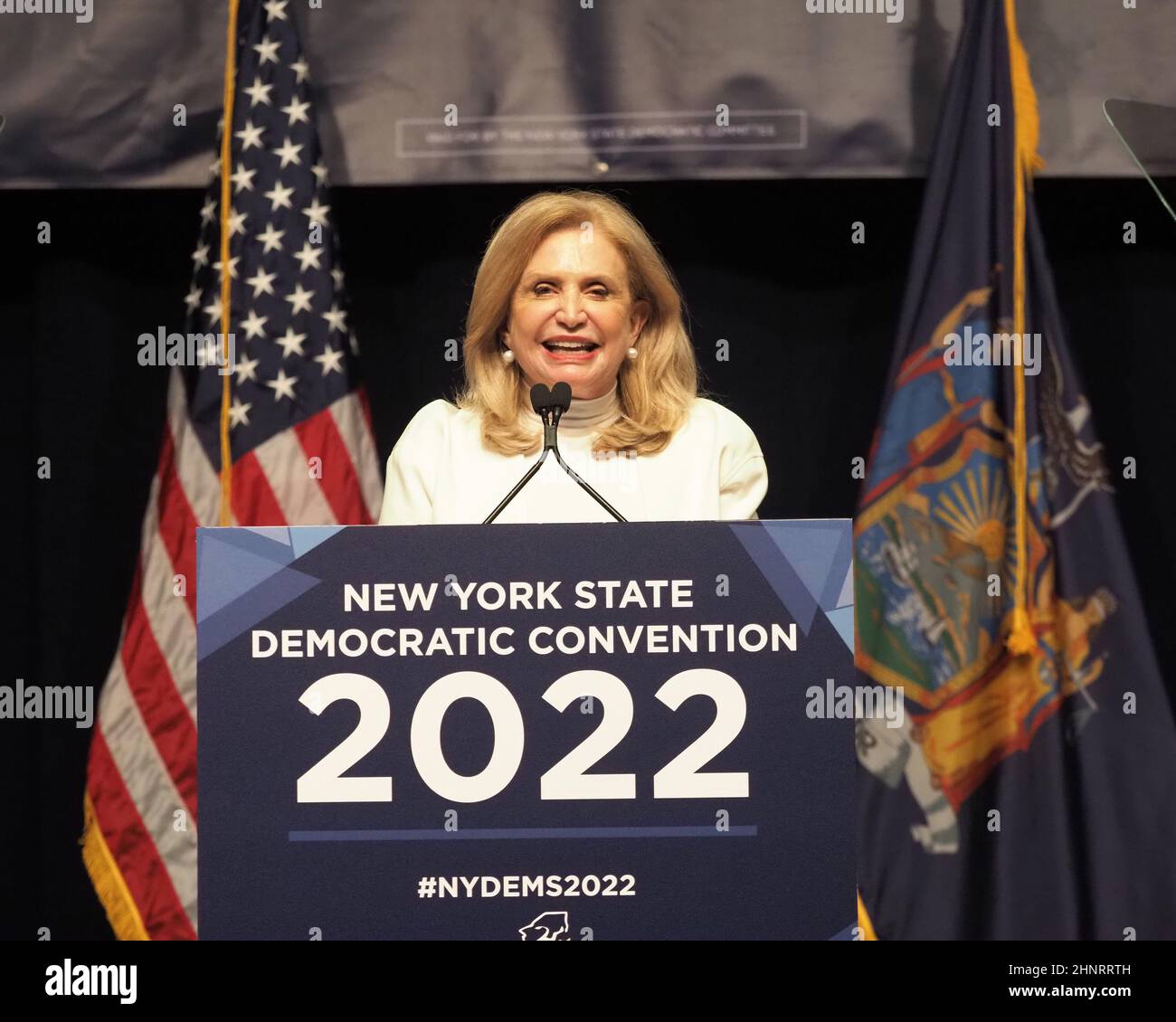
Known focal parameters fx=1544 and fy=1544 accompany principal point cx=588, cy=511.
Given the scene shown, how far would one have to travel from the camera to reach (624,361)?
3.02m

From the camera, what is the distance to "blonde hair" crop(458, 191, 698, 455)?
2904 mm

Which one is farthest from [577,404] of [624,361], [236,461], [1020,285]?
[1020,285]

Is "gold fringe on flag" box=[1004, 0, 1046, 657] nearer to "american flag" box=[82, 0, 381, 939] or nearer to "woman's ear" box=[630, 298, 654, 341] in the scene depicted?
"woman's ear" box=[630, 298, 654, 341]

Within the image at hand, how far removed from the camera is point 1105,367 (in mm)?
3965

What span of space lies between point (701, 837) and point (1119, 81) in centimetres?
265

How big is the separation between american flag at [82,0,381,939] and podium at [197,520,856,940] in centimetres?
164

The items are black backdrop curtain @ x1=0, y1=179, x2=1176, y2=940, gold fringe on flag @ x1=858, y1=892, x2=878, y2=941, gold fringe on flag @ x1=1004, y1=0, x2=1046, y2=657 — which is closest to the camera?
gold fringe on flag @ x1=1004, y1=0, x2=1046, y2=657

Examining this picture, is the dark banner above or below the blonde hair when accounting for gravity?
above

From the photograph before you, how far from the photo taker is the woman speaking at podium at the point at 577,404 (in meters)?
2.85
